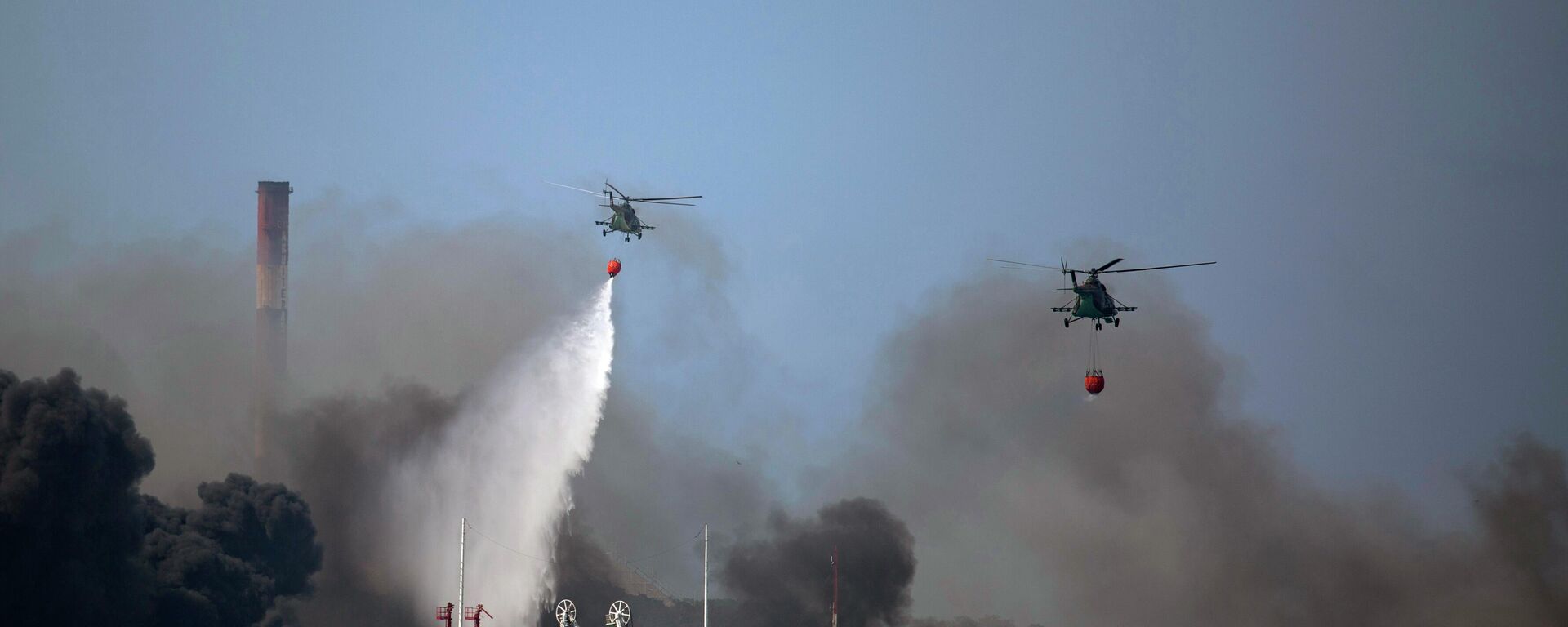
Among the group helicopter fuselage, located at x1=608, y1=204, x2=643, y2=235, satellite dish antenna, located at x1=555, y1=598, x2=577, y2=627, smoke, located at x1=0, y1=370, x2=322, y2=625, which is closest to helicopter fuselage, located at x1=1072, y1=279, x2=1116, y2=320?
helicopter fuselage, located at x1=608, y1=204, x2=643, y2=235

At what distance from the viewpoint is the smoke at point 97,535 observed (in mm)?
125062

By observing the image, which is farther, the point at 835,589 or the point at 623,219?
the point at 835,589

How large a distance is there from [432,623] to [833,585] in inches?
1463

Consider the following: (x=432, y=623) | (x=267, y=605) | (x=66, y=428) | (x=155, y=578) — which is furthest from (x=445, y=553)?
(x=66, y=428)

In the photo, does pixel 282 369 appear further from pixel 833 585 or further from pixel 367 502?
pixel 833 585

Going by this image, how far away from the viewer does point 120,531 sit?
431 feet

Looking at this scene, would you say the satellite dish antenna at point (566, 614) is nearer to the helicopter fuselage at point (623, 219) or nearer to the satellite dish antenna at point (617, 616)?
the satellite dish antenna at point (617, 616)

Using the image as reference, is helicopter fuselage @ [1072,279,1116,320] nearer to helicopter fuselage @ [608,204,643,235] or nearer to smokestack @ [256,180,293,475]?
helicopter fuselage @ [608,204,643,235]

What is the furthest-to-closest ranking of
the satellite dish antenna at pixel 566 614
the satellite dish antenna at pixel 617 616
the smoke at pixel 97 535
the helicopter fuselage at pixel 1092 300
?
the satellite dish antenna at pixel 617 616
the satellite dish antenna at pixel 566 614
the smoke at pixel 97 535
the helicopter fuselage at pixel 1092 300

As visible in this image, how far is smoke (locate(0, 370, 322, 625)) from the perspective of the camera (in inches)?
4924

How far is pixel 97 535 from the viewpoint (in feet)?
426

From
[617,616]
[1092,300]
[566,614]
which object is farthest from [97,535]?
[1092,300]

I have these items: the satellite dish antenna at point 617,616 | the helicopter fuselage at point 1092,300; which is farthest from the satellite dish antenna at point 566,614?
the helicopter fuselage at point 1092,300

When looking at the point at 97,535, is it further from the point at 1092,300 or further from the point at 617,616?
the point at 1092,300
